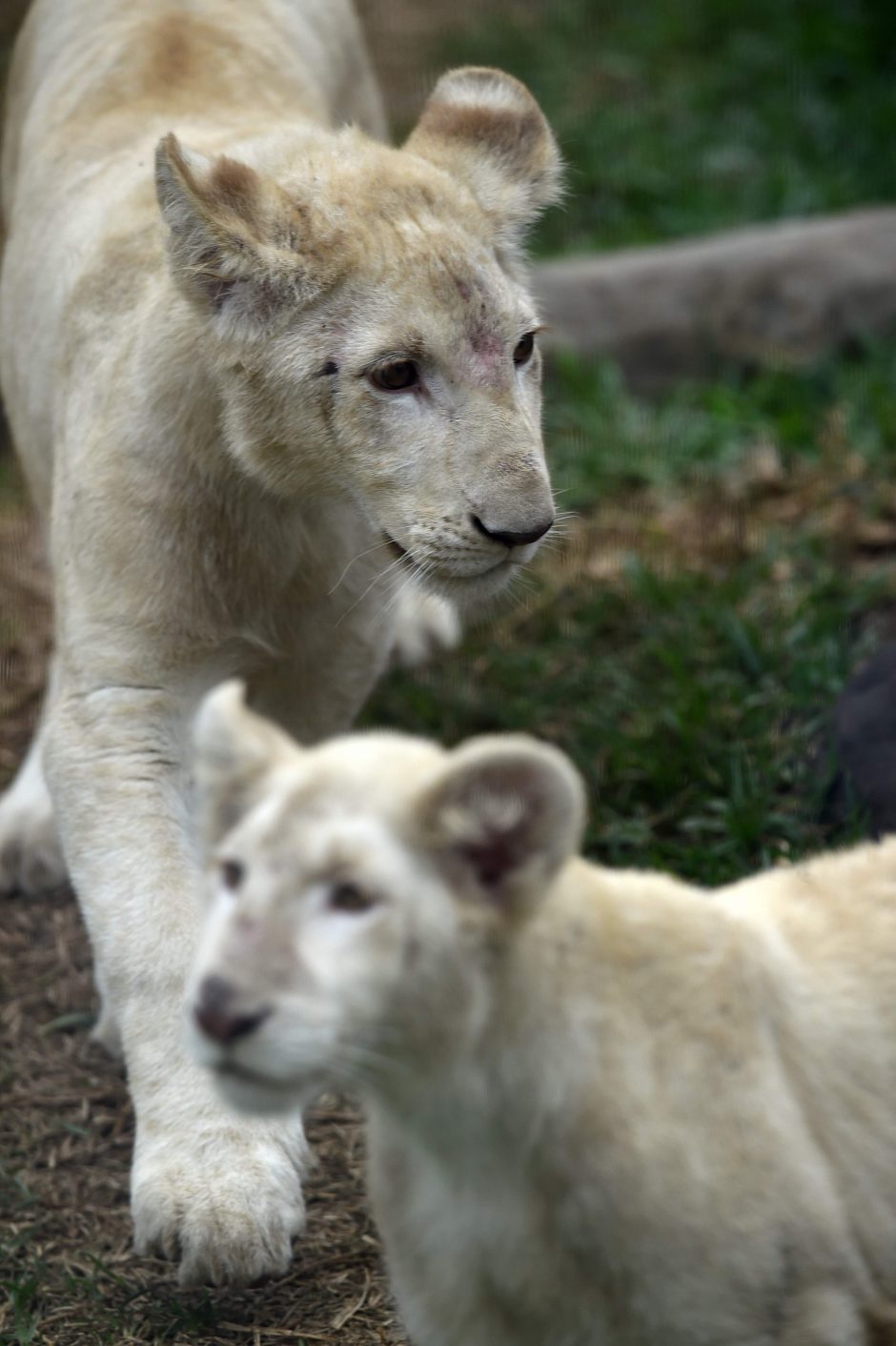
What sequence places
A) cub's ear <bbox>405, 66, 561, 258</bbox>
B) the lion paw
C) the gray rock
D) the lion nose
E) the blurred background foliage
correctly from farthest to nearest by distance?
the gray rock < the blurred background foliage < cub's ear <bbox>405, 66, 561, 258</bbox> < the lion nose < the lion paw

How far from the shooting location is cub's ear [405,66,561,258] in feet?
14.1

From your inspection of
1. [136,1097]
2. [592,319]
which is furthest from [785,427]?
[136,1097]

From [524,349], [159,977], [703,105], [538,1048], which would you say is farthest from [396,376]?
[703,105]

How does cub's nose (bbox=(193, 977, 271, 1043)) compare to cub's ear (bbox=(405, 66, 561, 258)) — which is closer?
cub's nose (bbox=(193, 977, 271, 1043))

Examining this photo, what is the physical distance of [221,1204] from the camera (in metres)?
3.50

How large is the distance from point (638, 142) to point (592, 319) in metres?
2.71

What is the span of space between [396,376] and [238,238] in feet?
1.47

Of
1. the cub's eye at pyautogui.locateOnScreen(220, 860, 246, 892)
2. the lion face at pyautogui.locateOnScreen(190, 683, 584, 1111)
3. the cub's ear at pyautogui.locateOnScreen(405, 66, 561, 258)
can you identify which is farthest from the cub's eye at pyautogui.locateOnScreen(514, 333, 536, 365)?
the cub's eye at pyautogui.locateOnScreen(220, 860, 246, 892)

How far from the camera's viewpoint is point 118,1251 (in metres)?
3.82

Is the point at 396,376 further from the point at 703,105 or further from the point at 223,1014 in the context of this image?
the point at 703,105

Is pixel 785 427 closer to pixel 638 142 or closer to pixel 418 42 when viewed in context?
pixel 638 142

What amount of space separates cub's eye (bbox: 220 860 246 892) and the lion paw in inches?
51.4

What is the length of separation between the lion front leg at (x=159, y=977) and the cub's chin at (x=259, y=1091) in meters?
1.12

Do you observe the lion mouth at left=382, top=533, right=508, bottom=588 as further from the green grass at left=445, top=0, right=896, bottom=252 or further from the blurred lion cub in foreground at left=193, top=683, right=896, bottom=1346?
the green grass at left=445, top=0, right=896, bottom=252
